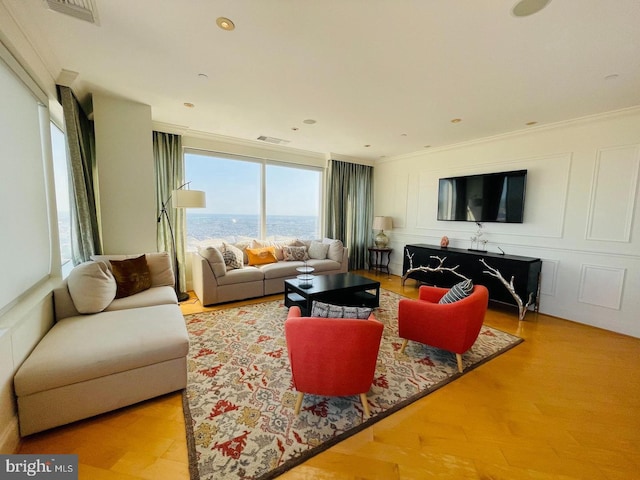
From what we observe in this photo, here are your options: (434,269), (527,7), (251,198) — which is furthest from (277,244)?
(527,7)

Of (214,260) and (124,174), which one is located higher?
(124,174)

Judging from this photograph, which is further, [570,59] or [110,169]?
[110,169]

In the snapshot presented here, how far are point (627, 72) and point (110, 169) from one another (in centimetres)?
522

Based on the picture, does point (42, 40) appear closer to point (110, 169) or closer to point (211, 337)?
point (110, 169)

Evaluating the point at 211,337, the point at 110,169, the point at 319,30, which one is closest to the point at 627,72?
the point at 319,30

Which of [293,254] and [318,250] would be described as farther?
[318,250]

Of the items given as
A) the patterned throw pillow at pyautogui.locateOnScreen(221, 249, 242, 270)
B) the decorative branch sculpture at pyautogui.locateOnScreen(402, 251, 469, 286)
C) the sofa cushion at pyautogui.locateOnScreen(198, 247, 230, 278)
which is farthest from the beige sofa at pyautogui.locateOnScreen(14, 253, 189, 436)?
the decorative branch sculpture at pyautogui.locateOnScreen(402, 251, 469, 286)

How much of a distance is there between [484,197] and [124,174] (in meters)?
5.13

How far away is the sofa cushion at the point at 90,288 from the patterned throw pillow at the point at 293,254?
2.67 meters

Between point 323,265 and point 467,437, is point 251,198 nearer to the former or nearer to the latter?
point 323,265

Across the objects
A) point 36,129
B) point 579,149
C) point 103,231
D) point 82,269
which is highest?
point 579,149

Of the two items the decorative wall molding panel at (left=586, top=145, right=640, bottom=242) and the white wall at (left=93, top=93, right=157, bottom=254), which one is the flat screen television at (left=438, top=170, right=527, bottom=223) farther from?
the white wall at (left=93, top=93, right=157, bottom=254)

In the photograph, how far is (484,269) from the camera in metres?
3.85

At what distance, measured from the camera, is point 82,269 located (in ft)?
7.43
